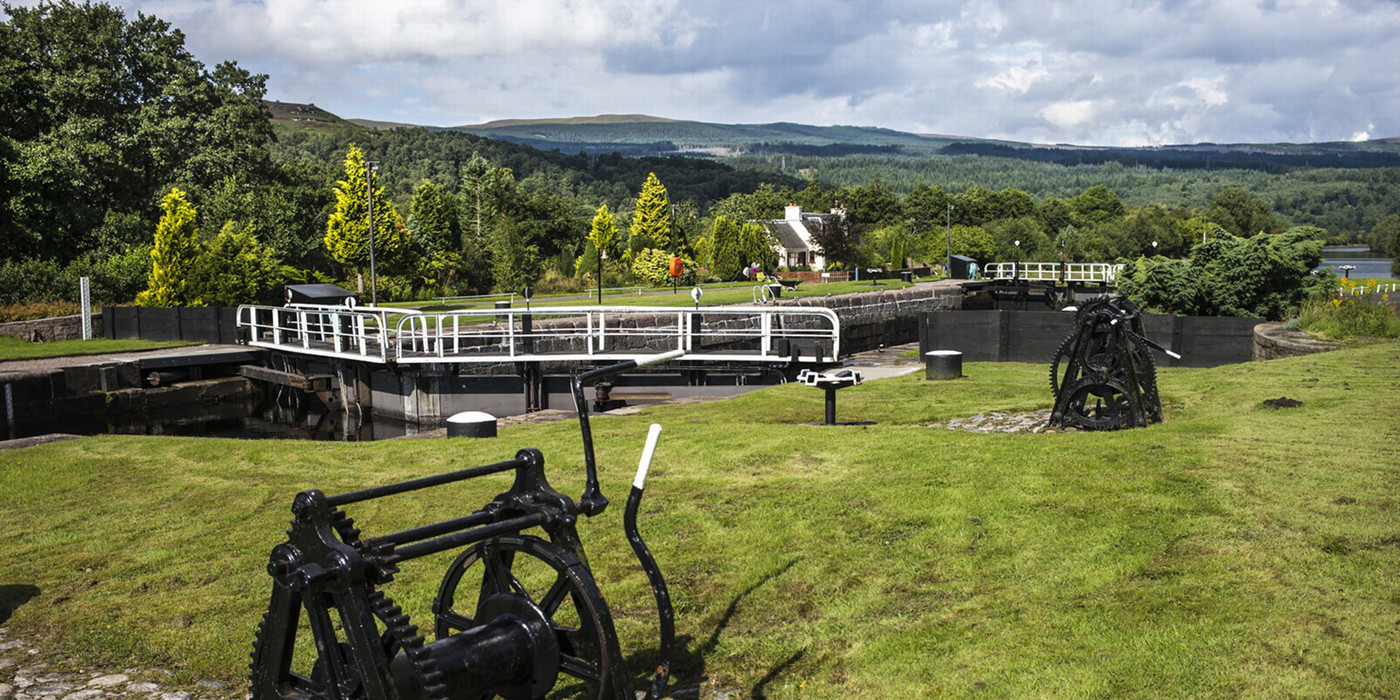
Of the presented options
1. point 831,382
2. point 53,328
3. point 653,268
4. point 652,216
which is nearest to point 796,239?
point 652,216

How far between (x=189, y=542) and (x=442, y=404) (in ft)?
58.8

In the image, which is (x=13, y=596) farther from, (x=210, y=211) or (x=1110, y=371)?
(x=210, y=211)

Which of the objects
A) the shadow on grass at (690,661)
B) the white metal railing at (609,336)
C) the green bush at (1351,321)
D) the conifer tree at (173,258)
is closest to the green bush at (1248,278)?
the green bush at (1351,321)

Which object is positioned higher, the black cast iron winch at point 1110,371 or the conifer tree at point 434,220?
the conifer tree at point 434,220

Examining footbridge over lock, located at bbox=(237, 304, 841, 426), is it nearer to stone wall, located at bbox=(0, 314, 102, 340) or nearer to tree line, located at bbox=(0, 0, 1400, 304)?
stone wall, located at bbox=(0, 314, 102, 340)

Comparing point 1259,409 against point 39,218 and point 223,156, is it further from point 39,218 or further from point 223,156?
point 223,156

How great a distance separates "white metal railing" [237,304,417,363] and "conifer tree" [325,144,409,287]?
12.9 meters

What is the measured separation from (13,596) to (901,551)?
6658 mm

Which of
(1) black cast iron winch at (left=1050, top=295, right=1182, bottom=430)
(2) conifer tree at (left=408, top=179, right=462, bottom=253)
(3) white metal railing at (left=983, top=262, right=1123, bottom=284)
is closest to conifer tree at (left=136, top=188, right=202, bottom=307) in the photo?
(2) conifer tree at (left=408, top=179, right=462, bottom=253)

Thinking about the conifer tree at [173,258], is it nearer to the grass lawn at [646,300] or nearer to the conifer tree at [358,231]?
the grass lawn at [646,300]

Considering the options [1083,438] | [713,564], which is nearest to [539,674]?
[713,564]

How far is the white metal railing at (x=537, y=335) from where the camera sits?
25.1 meters

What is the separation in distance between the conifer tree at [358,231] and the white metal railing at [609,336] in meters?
13.3

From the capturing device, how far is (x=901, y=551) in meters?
7.64
